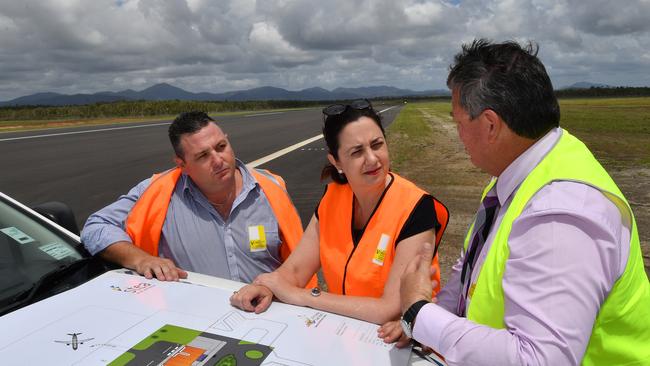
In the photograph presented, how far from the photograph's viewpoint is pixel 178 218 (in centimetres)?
360

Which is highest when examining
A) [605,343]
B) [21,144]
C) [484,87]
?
[484,87]

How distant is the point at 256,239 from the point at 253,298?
1165 millimetres

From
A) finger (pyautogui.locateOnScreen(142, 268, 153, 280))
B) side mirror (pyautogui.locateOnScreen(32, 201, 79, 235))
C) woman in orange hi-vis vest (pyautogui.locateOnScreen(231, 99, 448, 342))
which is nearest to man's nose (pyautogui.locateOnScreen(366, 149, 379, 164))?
woman in orange hi-vis vest (pyautogui.locateOnScreen(231, 99, 448, 342))

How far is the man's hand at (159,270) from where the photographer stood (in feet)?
9.03

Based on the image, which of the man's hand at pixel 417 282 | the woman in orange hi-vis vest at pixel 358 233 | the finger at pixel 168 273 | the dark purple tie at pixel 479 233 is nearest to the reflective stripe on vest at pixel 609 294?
the man's hand at pixel 417 282

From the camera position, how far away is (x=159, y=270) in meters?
2.79

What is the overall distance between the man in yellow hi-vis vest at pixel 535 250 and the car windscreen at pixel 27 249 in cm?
193

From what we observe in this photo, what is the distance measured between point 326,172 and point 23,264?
1.81m

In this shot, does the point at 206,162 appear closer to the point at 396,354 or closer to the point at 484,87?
the point at 396,354

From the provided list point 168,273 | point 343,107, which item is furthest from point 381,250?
point 168,273

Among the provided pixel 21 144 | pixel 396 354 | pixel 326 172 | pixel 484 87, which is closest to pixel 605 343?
pixel 396 354

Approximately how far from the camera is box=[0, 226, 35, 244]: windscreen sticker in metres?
2.79

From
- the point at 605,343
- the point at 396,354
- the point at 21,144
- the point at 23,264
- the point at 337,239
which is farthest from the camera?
the point at 21,144

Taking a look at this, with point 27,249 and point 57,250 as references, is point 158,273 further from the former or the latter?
point 27,249
